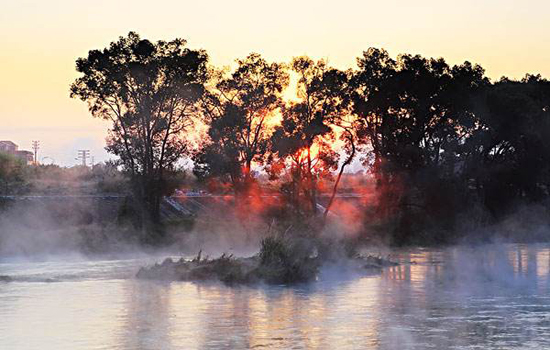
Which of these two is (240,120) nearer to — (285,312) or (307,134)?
(307,134)

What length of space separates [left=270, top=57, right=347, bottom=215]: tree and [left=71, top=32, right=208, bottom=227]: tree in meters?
8.06

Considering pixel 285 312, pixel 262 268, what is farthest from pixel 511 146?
pixel 285 312

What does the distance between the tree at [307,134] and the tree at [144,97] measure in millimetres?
8059

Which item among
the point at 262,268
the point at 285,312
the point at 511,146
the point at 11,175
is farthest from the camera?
the point at 11,175

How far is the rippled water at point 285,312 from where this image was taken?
29.1m

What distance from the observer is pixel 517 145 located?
104 metres

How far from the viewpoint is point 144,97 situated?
8438cm

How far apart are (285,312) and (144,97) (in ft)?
167

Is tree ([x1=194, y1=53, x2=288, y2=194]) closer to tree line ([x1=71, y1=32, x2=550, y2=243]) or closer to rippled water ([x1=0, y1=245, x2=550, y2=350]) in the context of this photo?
tree line ([x1=71, y1=32, x2=550, y2=243])

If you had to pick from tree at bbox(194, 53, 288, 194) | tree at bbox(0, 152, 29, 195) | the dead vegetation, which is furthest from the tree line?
the dead vegetation

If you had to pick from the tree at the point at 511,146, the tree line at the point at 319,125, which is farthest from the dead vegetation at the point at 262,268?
the tree at the point at 511,146

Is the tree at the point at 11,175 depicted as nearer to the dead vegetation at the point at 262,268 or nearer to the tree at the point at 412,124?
the tree at the point at 412,124

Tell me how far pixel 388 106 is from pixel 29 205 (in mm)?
31627

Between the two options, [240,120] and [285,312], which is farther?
[240,120]
